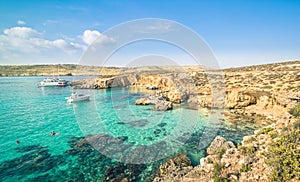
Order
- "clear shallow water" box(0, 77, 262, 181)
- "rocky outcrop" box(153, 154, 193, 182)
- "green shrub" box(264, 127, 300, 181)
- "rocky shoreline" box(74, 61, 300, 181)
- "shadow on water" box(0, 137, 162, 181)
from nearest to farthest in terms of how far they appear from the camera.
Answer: "green shrub" box(264, 127, 300, 181)
"rocky shoreline" box(74, 61, 300, 181)
"rocky outcrop" box(153, 154, 193, 182)
"shadow on water" box(0, 137, 162, 181)
"clear shallow water" box(0, 77, 262, 181)

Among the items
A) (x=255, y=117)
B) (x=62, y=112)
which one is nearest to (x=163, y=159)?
(x=255, y=117)

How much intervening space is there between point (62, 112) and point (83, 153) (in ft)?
50.0

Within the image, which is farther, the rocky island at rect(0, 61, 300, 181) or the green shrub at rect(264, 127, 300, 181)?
the rocky island at rect(0, 61, 300, 181)

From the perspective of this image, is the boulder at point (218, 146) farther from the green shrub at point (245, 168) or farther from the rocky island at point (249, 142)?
the green shrub at point (245, 168)

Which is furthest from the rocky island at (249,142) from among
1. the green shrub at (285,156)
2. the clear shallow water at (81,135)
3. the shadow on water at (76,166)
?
the clear shallow water at (81,135)

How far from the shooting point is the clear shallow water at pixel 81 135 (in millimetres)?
9953

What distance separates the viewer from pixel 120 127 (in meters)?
18.4

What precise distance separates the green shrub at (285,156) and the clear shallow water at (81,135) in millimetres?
5125

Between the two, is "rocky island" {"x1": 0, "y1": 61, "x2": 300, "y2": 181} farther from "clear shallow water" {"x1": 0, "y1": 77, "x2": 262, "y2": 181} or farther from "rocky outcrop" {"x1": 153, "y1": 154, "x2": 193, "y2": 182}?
"clear shallow water" {"x1": 0, "y1": 77, "x2": 262, "y2": 181}

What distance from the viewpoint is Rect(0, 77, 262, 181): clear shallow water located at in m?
9.95

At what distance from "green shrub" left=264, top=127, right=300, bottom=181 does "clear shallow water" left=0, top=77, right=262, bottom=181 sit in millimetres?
5125

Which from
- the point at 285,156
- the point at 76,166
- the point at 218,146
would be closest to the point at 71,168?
the point at 76,166

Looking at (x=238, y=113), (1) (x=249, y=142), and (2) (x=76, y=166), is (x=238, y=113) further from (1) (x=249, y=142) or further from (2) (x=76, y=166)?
(2) (x=76, y=166)

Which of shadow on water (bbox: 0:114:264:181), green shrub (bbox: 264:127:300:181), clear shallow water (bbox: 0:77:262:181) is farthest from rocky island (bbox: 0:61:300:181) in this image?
clear shallow water (bbox: 0:77:262:181)
